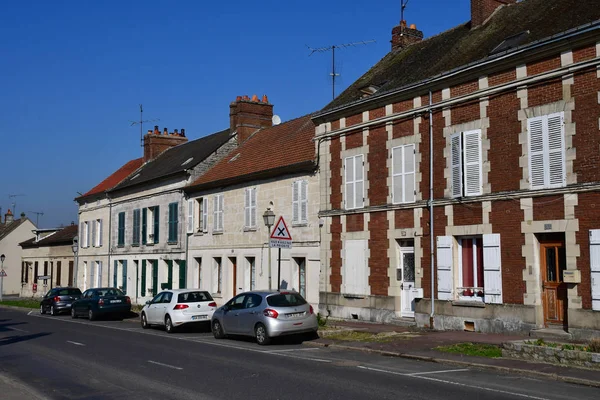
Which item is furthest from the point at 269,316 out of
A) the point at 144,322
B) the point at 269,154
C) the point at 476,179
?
the point at 269,154

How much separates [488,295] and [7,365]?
11.8 m

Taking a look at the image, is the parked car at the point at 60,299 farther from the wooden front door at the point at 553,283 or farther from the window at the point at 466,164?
the wooden front door at the point at 553,283

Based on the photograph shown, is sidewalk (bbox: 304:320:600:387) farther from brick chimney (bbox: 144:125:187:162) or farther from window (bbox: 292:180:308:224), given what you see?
brick chimney (bbox: 144:125:187:162)

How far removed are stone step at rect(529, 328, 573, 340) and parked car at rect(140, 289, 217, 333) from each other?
10.6 meters

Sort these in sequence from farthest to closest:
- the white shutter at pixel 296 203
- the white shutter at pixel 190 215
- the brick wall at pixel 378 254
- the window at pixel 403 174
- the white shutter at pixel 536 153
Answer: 1. the white shutter at pixel 190 215
2. the white shutter at pixel 296 203
3. the brick wall at pixel 378 254
4. the window at pixel 403 174
5. the white shutter at pixel 536 153

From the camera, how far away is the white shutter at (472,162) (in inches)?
690

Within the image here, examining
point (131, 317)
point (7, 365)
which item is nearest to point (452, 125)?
point (7, 365)

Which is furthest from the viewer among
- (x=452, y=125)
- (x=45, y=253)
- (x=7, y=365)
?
(x=45, y=253)

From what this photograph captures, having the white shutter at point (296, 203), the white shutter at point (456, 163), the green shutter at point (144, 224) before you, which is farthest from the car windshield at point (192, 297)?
the green shutter at point (144, 224)

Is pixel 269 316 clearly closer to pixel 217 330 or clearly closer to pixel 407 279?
pixel 217 330

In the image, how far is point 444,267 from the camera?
18.4 meters

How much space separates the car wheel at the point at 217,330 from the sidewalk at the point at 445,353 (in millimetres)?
3184

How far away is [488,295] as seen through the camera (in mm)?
16984

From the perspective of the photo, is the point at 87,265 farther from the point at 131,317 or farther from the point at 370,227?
the point at 370,227
